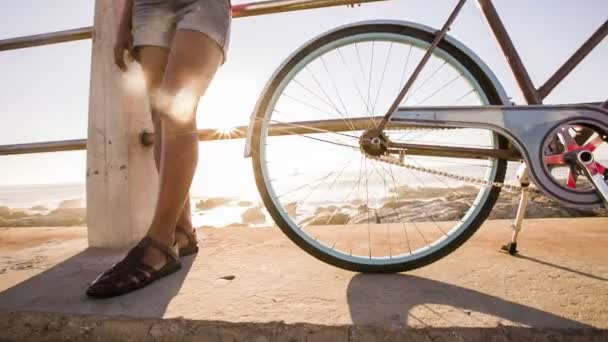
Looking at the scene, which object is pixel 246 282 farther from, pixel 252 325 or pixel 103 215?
pixel 103 215

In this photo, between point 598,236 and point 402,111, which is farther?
point 598,236

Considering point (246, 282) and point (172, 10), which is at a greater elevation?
point (172, 10)

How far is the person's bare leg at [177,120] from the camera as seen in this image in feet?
3.85

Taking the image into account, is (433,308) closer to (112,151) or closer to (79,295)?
(79,295)

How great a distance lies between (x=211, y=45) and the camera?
1.21 meters

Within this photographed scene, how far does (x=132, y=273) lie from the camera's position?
1.08 metres

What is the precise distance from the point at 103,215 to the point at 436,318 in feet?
4.72

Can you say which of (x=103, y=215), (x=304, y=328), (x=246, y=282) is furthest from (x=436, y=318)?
(x=103, y=215)

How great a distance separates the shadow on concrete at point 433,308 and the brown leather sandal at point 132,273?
2.01 ft

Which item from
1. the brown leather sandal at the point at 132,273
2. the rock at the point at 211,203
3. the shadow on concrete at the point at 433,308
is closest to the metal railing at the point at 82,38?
the brown leather sandal at the point at 132,273

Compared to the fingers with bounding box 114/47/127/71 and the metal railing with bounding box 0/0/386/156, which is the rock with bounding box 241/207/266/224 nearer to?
the metal railing with bounding box 0/0/386/156

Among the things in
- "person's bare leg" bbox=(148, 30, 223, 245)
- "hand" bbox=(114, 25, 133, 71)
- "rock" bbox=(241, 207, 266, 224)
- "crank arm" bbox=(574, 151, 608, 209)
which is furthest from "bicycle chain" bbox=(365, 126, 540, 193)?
"rock" bbox=(241, 207, 266, 224)

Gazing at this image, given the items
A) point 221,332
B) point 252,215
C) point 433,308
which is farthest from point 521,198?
point 252,215

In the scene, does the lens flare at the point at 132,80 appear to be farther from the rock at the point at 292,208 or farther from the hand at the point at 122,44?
the rock at the point at 292,208
